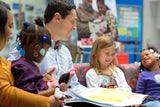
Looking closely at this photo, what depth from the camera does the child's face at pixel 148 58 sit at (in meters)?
2.16

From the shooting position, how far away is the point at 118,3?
3.19 meters

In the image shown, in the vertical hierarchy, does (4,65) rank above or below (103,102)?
above

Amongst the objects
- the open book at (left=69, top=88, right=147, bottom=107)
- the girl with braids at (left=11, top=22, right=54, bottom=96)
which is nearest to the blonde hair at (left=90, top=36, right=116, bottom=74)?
the open book at (left=69, top=88, right=147, bottom=107)

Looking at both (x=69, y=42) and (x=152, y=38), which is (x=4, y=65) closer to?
(x=69, y=42)

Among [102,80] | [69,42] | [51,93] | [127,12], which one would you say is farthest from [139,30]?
[51,93]

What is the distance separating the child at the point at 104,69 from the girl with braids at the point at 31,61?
0.91 meters

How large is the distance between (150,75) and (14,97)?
1.42 metres

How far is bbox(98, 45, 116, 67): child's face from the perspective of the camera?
1975 mm

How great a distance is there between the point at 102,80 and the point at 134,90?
14.5 inches

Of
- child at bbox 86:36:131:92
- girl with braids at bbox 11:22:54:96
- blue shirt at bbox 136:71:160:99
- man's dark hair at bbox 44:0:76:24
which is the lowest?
blue shirt at bbox 136:71:160:99

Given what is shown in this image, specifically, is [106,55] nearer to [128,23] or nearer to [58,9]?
[58,9]

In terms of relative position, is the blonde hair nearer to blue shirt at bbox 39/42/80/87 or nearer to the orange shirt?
blue shirt at bbox 39/42/80/87

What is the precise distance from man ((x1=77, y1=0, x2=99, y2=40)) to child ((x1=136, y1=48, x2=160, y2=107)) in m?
0.76

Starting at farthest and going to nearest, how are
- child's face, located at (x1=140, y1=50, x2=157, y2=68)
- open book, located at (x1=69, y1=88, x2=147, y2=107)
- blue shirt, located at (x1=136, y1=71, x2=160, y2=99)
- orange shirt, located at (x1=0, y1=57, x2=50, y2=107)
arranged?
child's face, located at (x1=140, y1=50, x2=157, y2=68)
blue shirt, located at (x1=136, y1=71, x2=160, y2=99)
open book, located at (x1=69, y1=88, x2=147, y2=107)
orange shirt, located at (x1=0, y1=57, x2=50, y2=107)
